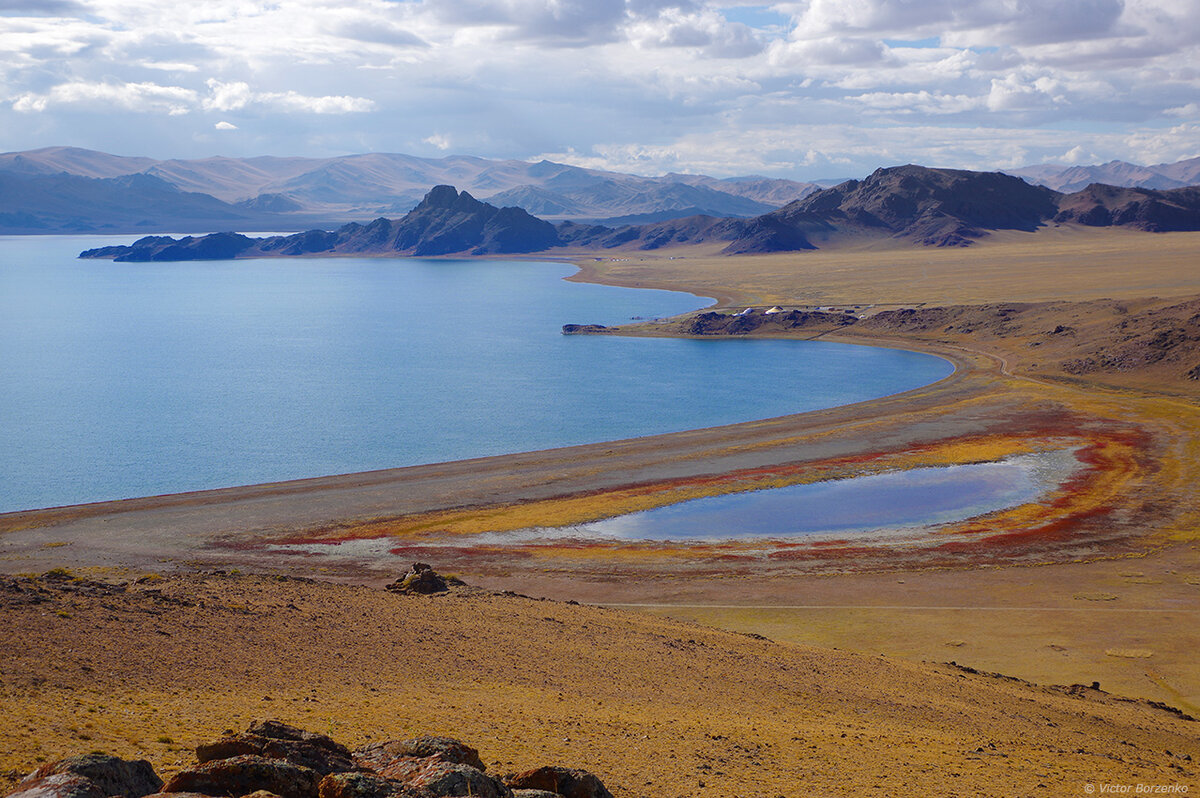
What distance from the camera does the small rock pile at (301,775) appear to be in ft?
38.2

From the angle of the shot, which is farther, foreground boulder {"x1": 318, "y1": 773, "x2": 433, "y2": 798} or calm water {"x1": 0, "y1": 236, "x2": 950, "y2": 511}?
calm water {"x1": 0, "y1": 236, "x2": 950, "y2": 511}

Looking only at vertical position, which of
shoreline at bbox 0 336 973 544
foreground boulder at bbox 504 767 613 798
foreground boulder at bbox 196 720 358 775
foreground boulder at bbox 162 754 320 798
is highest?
foreground boulder at bbox 162 754 320 798

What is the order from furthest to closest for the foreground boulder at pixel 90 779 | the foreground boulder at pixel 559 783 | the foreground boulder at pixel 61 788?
the foreground boulder at pixel 559 783
the foreground boulder at pixel 90 779
the foreground boulder at pixel 61 788

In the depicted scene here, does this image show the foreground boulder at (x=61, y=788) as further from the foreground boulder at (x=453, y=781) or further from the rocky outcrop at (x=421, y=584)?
the rocky outcrop at (x=421, y=584)

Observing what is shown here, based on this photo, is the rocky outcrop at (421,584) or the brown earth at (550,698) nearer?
the brown earth at (550,698)

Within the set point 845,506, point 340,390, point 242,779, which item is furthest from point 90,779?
point 340,390

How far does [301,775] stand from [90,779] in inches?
98.6

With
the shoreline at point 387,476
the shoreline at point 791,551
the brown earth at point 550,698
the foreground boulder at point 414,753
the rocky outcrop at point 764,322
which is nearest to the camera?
the foreground boulder at point 414,753

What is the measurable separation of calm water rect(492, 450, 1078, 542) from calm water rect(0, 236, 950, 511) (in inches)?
775

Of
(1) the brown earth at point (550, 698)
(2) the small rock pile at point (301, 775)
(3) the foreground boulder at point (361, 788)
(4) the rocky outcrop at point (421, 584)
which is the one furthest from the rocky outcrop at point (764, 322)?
(3) the foreground boulder at point (361, 788)

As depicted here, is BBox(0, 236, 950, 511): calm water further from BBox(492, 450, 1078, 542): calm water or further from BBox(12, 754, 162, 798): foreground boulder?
BBox(12, 754, 162, 798): foreground boulder

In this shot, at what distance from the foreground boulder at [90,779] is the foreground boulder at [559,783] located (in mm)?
4971

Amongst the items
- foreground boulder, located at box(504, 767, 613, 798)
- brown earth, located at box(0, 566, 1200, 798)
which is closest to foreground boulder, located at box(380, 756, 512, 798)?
foreground boulder, located at box(504, 767, 613, 798)

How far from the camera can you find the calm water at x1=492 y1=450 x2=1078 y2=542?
4825cm
